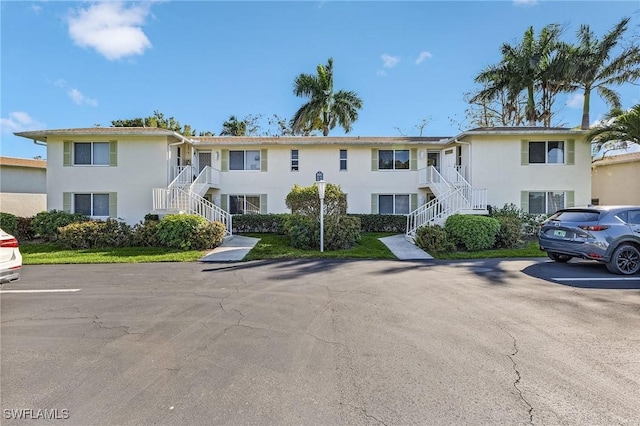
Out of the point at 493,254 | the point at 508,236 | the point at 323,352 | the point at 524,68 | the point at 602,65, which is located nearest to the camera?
the point at 323,352

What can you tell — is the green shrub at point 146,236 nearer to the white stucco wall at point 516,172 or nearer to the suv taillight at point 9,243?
the suv taillight at point 9,243

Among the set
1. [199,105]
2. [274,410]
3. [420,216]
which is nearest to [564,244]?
[420,216]

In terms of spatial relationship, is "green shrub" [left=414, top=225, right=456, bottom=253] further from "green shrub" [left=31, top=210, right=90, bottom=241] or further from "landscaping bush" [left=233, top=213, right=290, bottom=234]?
"green shrub" [left=31, top=210, right=90, bottom=241]

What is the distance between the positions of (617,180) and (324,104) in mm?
19346

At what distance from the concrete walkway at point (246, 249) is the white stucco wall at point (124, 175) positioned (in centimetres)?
513

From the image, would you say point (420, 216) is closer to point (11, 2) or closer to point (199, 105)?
point (11, 2)

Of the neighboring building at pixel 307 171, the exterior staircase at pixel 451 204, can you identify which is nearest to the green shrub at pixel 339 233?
the exterior staircase at pixel 451 204

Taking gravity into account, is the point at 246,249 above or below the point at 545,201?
below

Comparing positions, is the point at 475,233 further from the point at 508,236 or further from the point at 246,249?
the point at 246,249

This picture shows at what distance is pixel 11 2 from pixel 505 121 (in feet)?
93.5

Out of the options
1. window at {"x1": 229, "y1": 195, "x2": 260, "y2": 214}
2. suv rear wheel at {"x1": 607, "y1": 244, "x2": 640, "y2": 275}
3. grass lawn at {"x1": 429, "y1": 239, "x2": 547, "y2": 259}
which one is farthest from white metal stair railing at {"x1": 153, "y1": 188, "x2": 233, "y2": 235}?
suv rear wheel at {"x1": 607, "y1": 244, "x2": 640, "y2": 275}

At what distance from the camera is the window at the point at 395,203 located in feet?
61.9

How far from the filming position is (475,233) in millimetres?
12297

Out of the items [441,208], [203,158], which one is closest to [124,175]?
[203,158]
